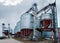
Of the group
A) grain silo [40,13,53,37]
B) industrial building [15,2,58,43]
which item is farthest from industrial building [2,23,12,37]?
grain silo [40,13,53,37]

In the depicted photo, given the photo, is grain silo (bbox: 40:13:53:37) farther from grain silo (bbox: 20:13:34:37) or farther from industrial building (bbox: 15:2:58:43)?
grain silo (bbox: 20:13:34:37)

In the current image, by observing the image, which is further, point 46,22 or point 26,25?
point 46,22

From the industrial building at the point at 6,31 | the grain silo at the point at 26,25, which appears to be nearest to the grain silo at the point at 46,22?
the grain silo at the point at 26,25

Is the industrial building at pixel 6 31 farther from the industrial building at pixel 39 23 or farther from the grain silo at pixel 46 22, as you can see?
the grain silo at pixel 46 22

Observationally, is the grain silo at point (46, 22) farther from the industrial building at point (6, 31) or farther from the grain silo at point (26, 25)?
the industrial building at point (6, 31)

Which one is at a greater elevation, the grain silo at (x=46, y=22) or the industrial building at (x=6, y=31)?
the grain silo at (x=46, y=22)

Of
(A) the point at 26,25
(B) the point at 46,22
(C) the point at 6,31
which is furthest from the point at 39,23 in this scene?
(C) the point at 6,31

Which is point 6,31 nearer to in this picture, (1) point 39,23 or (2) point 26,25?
(2) point 26,25

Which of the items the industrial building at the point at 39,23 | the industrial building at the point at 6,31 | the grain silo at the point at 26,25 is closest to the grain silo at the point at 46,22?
the industrial building at the point at 39,23

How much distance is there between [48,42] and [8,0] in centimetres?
156

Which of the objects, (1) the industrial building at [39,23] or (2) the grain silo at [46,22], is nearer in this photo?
(1) the industrial building at [39,23]

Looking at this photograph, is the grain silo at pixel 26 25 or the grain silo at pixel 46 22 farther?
the grain silo at pixel 46 22

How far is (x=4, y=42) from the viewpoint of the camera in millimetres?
5043

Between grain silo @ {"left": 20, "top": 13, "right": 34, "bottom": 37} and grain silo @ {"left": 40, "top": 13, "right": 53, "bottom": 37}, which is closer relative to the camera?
grain silo @ {"left": 20, "top": 13, "right": 34, "bottom": 37}
